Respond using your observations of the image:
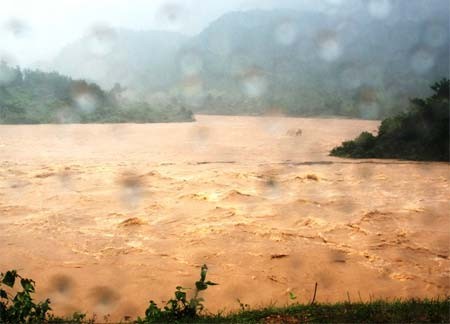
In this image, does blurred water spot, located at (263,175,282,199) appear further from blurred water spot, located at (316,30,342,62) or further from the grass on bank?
blurred water spot, located at (316,30,342,62)

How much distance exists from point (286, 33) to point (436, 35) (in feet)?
78.3

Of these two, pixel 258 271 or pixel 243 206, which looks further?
pixel 243 206

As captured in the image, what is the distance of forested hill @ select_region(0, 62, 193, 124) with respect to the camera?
78.1ft

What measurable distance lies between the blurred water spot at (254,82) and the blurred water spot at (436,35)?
72.9ft

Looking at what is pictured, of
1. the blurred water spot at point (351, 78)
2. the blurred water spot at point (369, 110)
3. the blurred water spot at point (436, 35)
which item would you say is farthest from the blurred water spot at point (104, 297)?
the blurred water spot at point (436, 35)

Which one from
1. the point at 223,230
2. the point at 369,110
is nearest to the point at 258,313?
the point at 223,230

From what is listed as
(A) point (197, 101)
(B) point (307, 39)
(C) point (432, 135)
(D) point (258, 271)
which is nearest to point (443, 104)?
(C) point (432, 135)

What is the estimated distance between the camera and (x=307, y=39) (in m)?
64.5

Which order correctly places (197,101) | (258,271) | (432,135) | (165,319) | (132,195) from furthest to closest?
(197,101) < (432,135) < (132,195) < (258,271) < (165,319)

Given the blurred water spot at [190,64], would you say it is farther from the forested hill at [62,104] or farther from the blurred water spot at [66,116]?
the blurred water spot at [66,116]

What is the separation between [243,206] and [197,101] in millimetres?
40659

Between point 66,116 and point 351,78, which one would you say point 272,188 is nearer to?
point 66,116

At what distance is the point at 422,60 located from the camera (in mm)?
55188

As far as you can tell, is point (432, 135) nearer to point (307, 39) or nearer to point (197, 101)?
point (197, 101)
